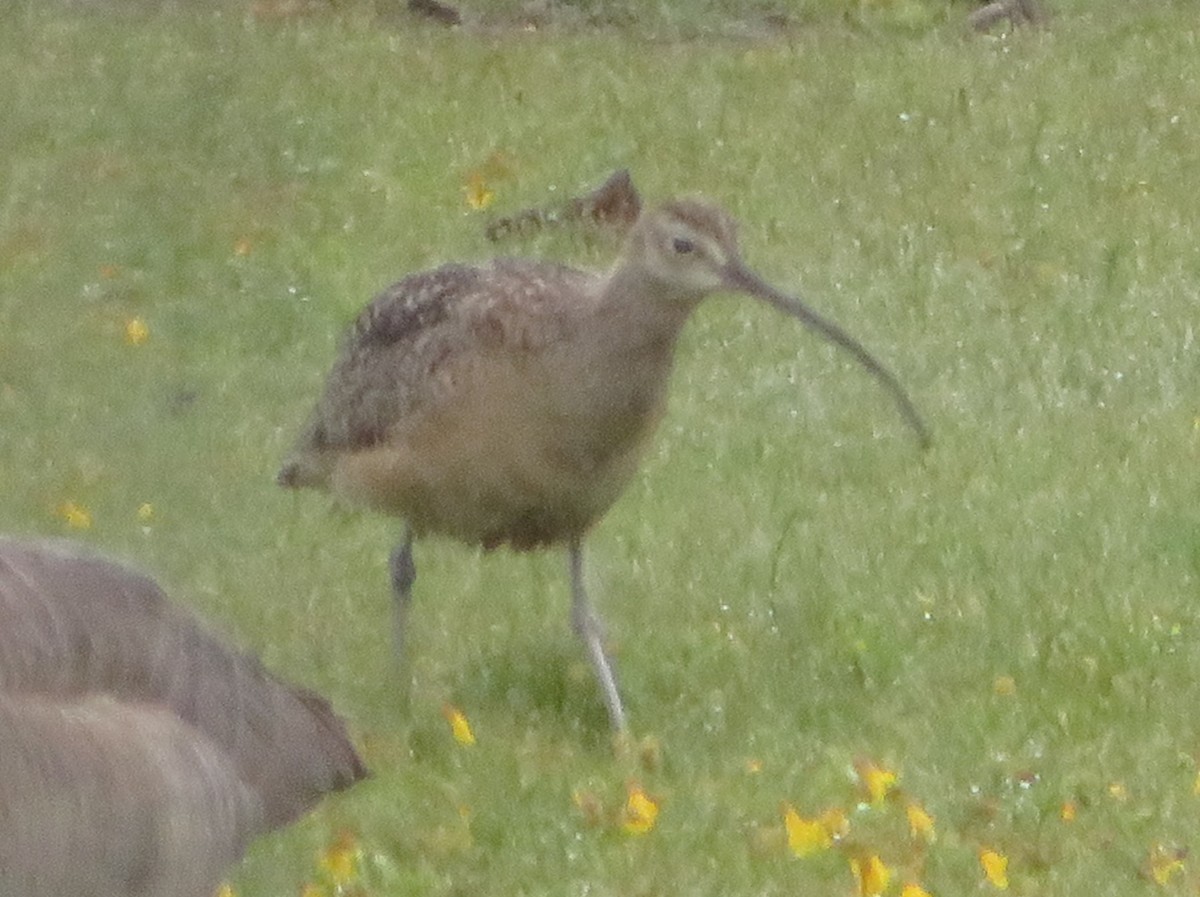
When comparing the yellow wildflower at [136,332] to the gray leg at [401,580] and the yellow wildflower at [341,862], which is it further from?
the yellow wildflower at [341,862]

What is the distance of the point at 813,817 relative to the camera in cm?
757

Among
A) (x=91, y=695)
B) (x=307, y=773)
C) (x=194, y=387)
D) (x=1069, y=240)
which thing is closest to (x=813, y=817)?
(x=307, y=773)

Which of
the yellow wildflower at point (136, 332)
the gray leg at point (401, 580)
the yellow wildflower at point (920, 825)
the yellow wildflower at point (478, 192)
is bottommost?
the yellow wildflower at point (478, 192)

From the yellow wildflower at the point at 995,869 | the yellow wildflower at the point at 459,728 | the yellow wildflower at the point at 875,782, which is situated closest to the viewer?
the yellow wildflower at the point at 995,869

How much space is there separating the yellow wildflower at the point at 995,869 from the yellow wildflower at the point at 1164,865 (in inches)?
13.5

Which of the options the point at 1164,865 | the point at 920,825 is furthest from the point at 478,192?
the point at 1164,865

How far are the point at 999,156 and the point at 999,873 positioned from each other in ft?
32.2

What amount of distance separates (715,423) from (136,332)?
3.01 metres

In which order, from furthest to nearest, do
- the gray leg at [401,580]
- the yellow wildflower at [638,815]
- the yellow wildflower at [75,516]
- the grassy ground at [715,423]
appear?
the yellow wildflower at [75,516] → the gray leg at [401,580] → the grassy ground at [715,423] → the yellow wildflower at [638,815]

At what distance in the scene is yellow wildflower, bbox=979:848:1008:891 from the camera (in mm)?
7012

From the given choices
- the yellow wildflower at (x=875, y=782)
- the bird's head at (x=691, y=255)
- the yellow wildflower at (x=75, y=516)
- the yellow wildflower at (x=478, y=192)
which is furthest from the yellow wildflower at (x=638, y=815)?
the yellow wildflower at (x=478, y=192)

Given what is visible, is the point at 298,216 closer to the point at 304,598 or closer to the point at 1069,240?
the point at 1069,240

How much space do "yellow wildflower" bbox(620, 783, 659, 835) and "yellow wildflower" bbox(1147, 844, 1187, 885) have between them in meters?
1.21

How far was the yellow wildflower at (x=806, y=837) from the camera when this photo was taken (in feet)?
23.7
